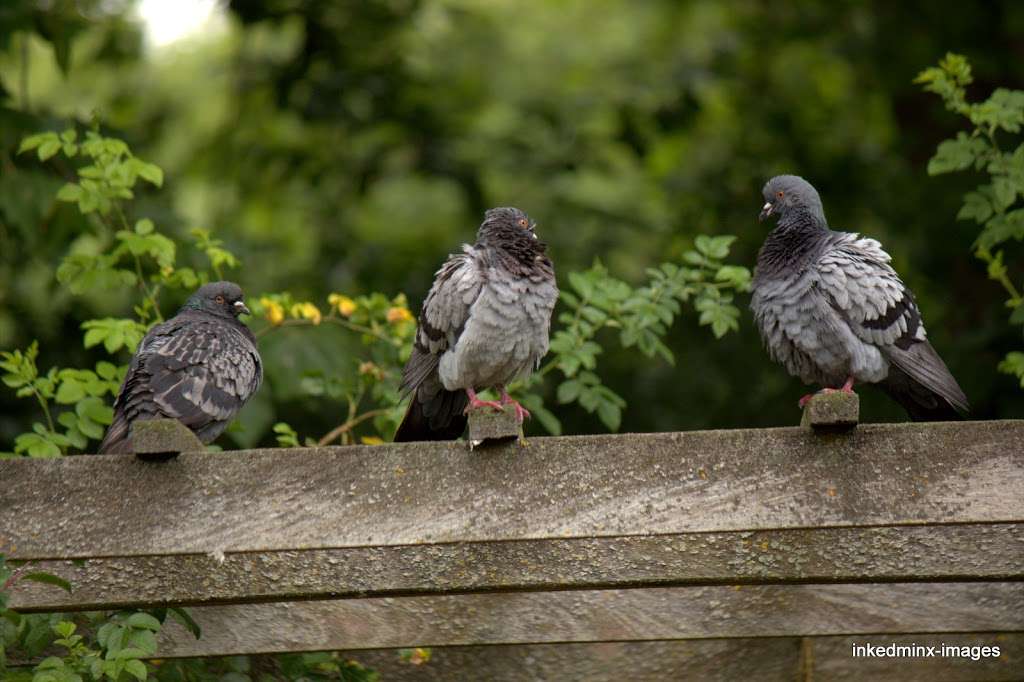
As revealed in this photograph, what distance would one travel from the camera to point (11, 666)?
117 inches

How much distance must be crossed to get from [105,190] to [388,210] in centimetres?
581

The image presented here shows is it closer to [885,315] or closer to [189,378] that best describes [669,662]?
[885,315]

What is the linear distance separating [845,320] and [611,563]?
1341mm

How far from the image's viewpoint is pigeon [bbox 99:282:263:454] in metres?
3.65

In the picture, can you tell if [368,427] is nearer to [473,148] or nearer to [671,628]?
[473,148]

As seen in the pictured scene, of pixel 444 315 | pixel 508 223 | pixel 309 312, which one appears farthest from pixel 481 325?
pixel 309 312

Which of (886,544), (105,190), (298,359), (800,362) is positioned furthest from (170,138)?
(886,544)

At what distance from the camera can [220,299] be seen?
4.36 meters

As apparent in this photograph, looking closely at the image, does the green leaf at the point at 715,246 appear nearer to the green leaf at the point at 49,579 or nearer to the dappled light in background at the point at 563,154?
the dappled light in background at the point at 563,154

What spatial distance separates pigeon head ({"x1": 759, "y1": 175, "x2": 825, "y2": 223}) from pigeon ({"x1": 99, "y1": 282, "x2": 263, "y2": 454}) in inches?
68.1

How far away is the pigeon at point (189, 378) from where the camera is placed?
3.65 metres

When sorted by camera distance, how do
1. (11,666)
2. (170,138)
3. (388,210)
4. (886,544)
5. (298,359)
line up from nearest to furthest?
(886,544) < (11,666) < (298,359) < (170,138) < (388,210)

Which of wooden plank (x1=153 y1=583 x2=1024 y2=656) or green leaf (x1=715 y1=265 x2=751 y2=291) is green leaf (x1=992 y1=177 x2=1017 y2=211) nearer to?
green leaf (x1=715 y1=265 x2=751 y2=291)

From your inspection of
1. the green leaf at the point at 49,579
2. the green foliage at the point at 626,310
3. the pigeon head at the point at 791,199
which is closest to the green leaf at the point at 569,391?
the green foliage at the point at 626,310
